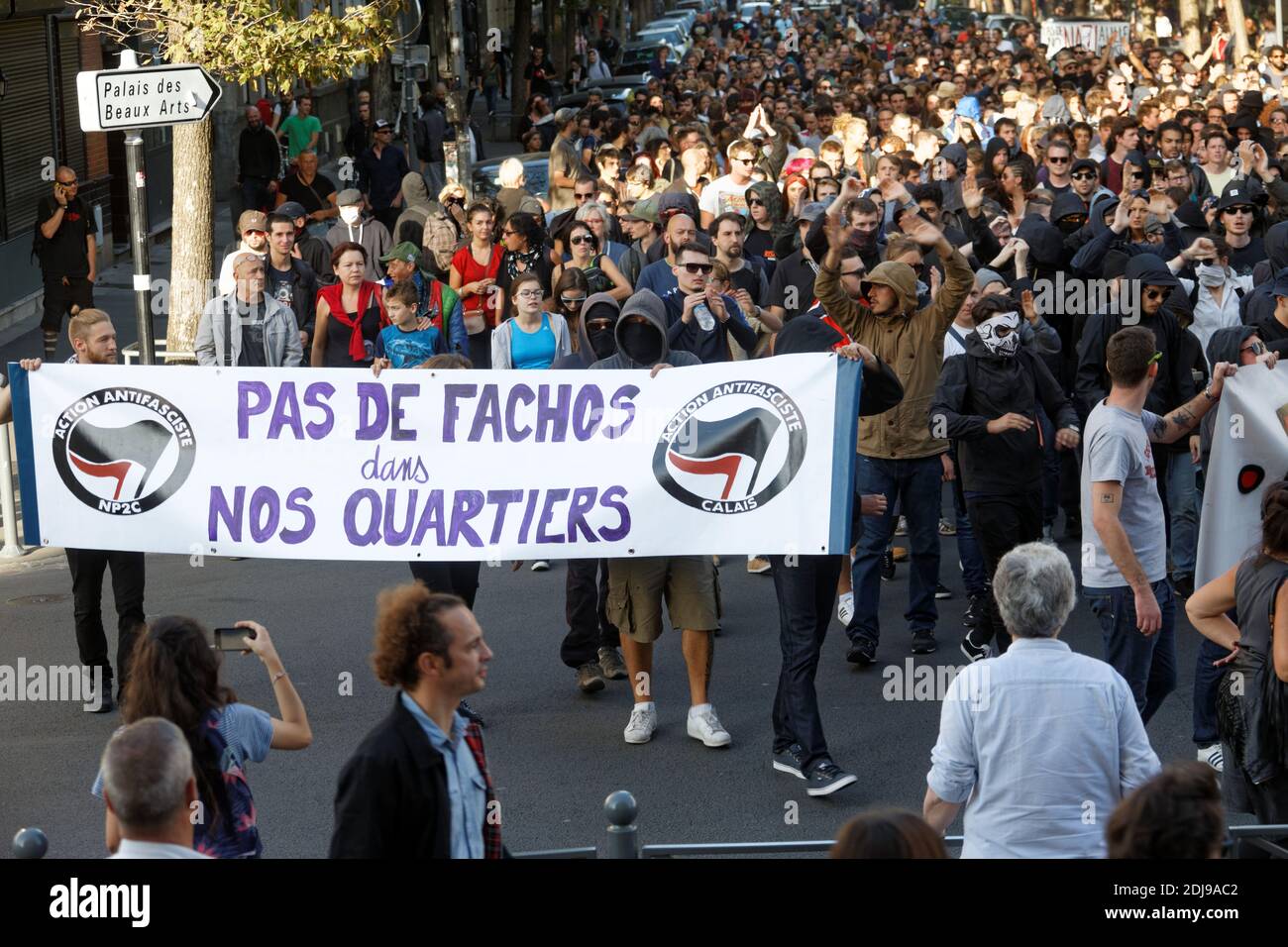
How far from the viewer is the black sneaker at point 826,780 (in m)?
7.57

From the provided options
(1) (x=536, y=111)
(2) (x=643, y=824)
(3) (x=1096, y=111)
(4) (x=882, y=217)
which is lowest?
(2) (x=643, y=824)

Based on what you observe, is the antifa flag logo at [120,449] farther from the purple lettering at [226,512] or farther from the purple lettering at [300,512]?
the purple lettering at [300,512]

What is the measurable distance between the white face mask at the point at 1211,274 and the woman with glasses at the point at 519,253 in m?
4.36

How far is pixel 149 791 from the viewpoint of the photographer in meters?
4.19

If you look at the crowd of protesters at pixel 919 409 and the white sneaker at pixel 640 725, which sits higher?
the crowd of protesters at pixel 919 409

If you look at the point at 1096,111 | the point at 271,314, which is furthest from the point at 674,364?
the point at 1096,111

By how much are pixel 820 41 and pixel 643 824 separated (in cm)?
4635

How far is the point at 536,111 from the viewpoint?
32469mm

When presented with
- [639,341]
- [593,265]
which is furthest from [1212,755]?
[593,265]

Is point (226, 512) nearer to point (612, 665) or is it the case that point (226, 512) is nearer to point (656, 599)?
point (656, 599)

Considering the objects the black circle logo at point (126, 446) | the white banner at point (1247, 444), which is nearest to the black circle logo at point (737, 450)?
the white banner at point (1247, 444)

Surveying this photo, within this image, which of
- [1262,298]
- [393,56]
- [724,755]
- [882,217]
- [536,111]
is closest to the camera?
[724,755]

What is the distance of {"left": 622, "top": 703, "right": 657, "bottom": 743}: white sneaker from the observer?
8.28 metres
